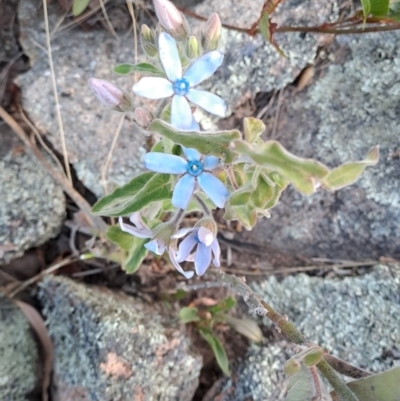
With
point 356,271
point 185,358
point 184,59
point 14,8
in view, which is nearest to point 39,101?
point 14,8

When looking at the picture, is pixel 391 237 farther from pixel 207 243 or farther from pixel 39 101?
pixel 39 101

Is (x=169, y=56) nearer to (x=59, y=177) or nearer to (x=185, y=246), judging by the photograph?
(x=185, y=246)

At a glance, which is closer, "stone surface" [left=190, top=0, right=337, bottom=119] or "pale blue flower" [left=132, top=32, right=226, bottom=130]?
"pale blue flower" [left=132, top=32, right=226, bottom=130]

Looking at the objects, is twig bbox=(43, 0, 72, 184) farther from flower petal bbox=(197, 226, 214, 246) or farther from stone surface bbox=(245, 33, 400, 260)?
flower petal bbox=(197, 226, 214, 246)

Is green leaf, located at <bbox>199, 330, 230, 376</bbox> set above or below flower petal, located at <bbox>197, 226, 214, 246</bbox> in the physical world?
below

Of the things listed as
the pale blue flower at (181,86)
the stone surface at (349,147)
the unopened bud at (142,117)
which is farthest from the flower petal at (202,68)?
the stone surface at (349,147)

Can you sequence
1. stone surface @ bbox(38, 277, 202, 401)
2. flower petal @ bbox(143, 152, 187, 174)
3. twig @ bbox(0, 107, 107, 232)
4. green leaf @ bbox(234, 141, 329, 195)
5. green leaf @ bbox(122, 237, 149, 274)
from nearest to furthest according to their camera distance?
green leaf @ bbox(234, 141, 329, 195) < flower petal @ bbox(143, 152, 187, 174) < green leaf @ bbox(122, 237, 149, 274) < stone surface @ bbox(38, 277, 202, 401) < twig @ bbox(0, 107, 107, 232)

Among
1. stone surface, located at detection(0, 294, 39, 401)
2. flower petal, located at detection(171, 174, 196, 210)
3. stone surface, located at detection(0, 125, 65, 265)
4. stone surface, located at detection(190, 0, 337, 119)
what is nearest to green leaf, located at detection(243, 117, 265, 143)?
flower petal, located at detection(171, 174, 196, 210)

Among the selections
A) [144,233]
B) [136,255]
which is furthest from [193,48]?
[136,255]

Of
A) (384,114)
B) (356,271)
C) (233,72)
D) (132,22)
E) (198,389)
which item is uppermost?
(132,22)
